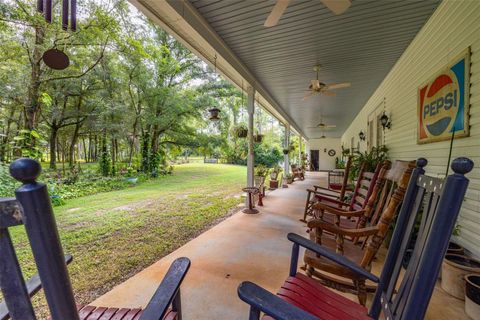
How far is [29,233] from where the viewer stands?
46cm

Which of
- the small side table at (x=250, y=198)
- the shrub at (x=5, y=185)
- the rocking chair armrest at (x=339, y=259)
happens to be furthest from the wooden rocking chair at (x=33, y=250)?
the shrub at (x=5, y=185)

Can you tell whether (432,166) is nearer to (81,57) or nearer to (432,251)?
(432,251)

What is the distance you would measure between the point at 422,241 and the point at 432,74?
277 cm

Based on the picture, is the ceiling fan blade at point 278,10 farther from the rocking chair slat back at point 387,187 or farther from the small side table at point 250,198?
the small side table at point 250,198

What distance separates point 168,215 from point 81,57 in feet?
19.0

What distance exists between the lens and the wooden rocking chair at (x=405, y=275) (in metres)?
0.72

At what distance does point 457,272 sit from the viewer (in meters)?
1.86

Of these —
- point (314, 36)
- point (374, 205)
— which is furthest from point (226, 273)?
point (314, 36)

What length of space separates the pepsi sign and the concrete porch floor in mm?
1549

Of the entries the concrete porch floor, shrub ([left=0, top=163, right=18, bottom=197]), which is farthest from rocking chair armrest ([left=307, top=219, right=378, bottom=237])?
shrub ([left=0, top=163, right=18, bottom=197])

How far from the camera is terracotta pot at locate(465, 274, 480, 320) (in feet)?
5.24

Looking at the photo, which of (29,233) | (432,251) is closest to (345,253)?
(432,251)

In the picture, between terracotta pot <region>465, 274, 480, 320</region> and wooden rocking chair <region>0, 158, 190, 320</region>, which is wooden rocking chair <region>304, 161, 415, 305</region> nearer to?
A: terracotta pot <region>465, 274, 480, 320</region>

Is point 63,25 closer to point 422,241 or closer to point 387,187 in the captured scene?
point 422,241
